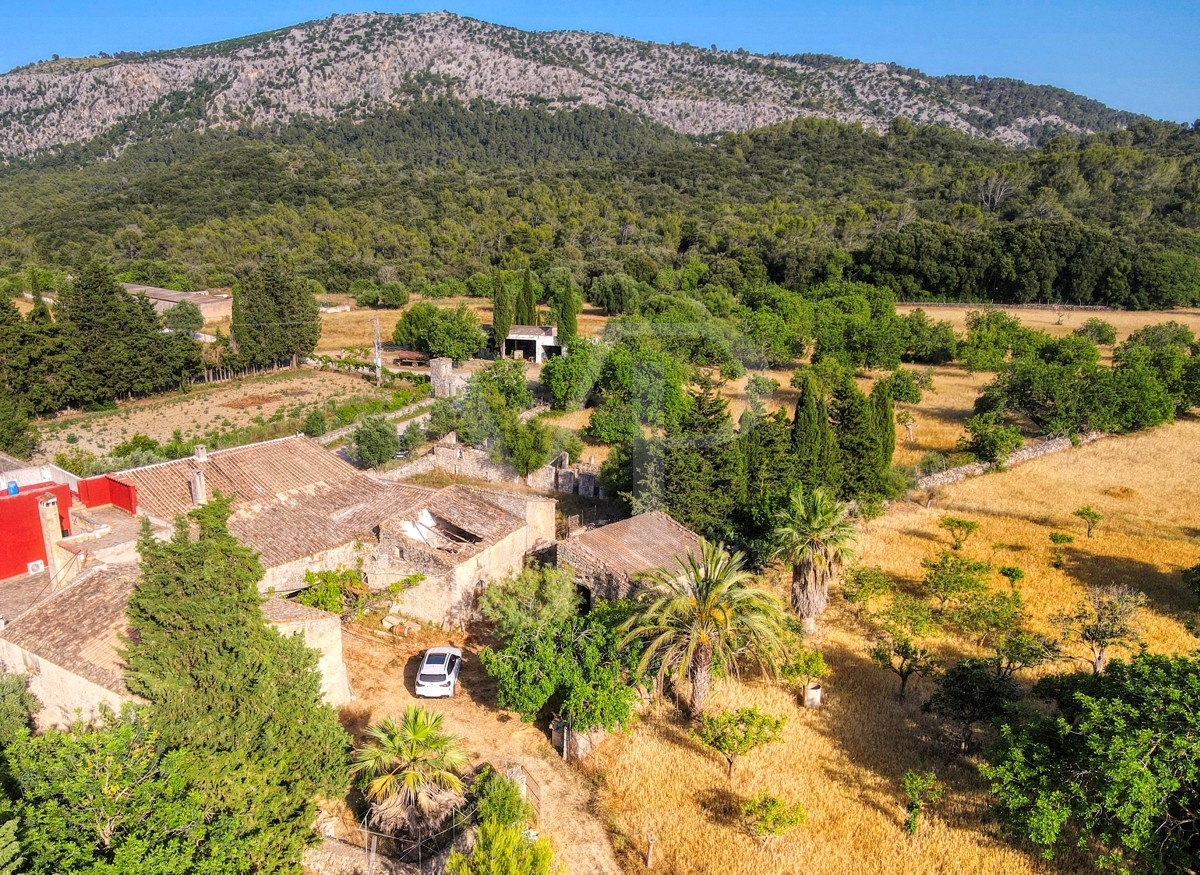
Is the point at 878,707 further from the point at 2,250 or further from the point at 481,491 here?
the point at 2,250

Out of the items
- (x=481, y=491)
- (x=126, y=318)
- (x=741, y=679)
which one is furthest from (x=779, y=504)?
(x=126, y=318)

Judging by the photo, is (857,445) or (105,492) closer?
(105,492)

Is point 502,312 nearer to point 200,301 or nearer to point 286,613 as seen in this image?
point 200,301

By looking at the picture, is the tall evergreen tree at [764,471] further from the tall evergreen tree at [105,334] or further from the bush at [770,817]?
the tall evergreen tree at [105,334]

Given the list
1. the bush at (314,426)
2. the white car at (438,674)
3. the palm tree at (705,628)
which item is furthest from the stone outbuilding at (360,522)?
the bush at (314,426)

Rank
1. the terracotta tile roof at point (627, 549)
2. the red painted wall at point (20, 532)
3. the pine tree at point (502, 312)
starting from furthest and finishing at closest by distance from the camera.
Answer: the pine tree at point (502, 312)
the terracotta tile roof at point (627, 549)
the red painted wall at point (20, 532)

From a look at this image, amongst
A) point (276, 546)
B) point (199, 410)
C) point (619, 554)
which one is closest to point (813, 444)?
point (619, 554)
